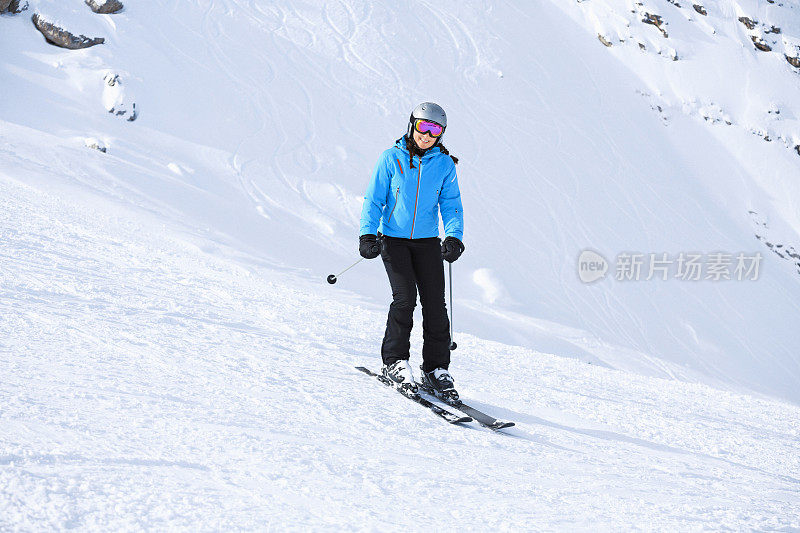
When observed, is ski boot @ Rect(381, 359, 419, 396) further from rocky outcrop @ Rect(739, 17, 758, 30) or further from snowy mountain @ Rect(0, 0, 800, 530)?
rocky outcrop @ Rect(739, 17, 758, 30)

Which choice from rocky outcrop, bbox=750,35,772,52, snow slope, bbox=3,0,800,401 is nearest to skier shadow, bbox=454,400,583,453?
snow slope, bbox=3,0,800,401

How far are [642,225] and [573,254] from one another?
15.0ft

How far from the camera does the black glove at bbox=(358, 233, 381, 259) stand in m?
4.32

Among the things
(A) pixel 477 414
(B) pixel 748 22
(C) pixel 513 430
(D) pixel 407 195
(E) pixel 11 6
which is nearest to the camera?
(C) pixel 513 430

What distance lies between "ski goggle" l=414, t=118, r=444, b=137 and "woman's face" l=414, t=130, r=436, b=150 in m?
0.03

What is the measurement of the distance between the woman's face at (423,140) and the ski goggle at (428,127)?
3 cm

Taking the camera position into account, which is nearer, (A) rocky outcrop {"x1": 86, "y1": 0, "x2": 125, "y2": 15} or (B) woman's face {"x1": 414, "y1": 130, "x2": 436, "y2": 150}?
(B) woman's face {"x1": 414, "y1": 130, "x2": 436, "y2": 150}

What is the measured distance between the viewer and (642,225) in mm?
22844

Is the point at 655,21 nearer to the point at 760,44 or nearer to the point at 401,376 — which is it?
the point at 760,44

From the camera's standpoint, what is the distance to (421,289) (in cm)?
455

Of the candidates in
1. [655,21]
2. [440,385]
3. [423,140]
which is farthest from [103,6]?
[655,21]

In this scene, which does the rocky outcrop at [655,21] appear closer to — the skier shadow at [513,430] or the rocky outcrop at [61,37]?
the rocky outcrop at [61,37]

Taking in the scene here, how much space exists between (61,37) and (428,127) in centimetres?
2065

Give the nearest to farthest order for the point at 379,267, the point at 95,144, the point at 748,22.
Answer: the point at 379,267 → the point at 95,144 → the point at 748,22
